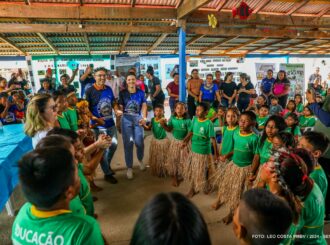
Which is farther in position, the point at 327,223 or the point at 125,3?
the point at 125,3

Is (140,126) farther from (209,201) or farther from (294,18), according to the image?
(294,18)

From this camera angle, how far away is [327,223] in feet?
7.50

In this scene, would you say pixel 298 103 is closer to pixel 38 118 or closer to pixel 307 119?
pixel 307 119

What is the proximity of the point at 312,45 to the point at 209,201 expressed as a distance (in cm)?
924

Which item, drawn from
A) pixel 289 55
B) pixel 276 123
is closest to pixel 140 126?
pixel 276 123

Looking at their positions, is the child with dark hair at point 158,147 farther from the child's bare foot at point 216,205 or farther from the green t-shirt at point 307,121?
the green t-shirt at point 307,121

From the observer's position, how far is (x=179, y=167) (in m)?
3.13

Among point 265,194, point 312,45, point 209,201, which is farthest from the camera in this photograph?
point 312,45

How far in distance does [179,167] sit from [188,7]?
114 inches

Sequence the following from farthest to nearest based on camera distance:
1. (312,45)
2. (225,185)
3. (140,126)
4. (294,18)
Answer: (312,45), (294,18), (140,126), (225,185)

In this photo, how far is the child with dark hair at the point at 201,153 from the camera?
9.04ft

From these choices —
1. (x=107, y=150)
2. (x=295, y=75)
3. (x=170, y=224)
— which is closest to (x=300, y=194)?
(x=170, y=224)

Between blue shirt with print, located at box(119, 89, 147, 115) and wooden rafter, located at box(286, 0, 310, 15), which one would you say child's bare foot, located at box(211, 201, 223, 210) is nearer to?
blue shirt with print, located at box(119, 89, 147, 115)

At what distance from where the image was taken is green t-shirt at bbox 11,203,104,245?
82 cm
